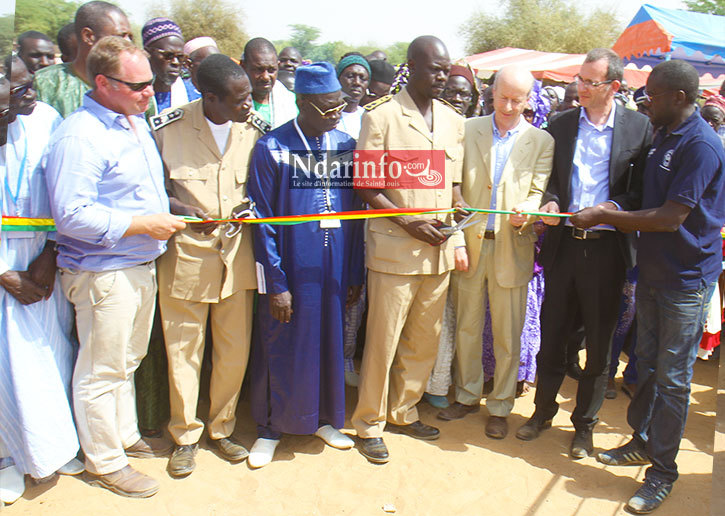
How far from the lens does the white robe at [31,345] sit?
314 centimetres

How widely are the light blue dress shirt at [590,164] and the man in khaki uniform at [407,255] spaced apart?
0.77 metres

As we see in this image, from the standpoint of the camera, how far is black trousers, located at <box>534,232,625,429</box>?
3830mm

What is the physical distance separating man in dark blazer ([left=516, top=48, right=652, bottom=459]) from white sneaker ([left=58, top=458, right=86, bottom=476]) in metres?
3.10

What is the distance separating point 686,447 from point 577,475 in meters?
1.02

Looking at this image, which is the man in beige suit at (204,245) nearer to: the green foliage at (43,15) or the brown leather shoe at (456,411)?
the brown leather shoe at (456,411)

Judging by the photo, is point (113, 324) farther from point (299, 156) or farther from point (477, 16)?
point (477, 16)

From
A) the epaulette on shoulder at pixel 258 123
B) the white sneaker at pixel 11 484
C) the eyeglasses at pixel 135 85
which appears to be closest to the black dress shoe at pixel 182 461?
the white sneaker at pixel 11 484

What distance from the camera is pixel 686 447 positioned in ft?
13.8

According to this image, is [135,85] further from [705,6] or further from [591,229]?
[705,6]

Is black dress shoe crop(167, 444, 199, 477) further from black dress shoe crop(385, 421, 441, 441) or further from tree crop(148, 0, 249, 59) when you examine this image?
tree crop(148, 0, 249, 59)

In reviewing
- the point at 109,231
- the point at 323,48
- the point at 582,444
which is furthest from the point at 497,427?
the point at 323,48

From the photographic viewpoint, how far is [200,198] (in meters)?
3.52

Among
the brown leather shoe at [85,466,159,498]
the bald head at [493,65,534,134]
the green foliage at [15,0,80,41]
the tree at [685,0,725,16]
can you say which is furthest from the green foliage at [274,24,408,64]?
the tree at [685,0,725,16]

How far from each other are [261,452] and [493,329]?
1.83 meters
